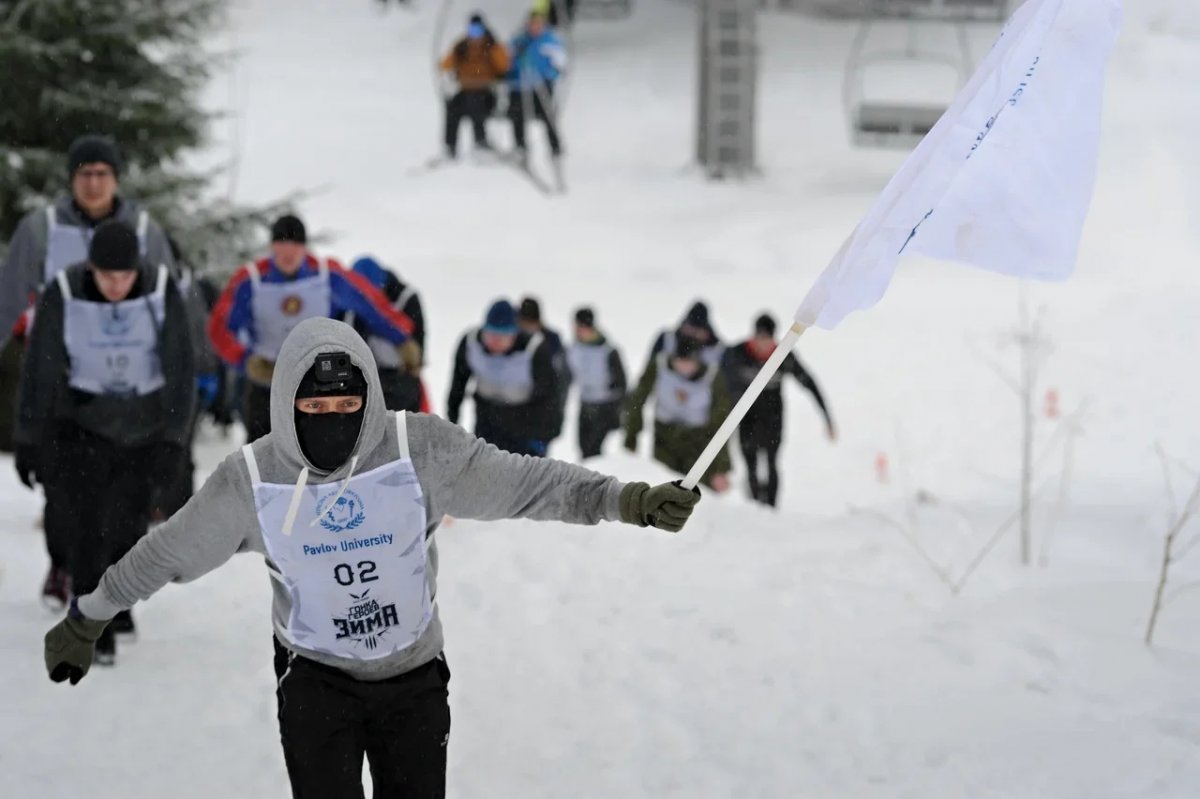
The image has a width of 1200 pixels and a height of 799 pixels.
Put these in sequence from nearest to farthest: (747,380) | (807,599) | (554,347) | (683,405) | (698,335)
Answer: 1. (807,599)
2. (554,347)
3. (698,335)
4. (683,405)
5. (747,380)

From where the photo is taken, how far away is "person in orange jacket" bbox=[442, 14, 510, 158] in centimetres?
1828

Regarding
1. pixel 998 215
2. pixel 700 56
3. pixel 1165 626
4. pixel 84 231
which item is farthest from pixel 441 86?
pixel 998 215

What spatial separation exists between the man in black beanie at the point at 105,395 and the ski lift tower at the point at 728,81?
18.8 metres

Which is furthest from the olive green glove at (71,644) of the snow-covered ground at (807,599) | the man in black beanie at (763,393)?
the man in black beanie at (763,393)

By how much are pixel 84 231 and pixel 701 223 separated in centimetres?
1756

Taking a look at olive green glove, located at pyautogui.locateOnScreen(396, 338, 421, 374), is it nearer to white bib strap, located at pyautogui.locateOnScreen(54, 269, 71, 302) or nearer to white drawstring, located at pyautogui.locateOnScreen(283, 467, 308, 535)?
white bib strap, located at pyautogui.locateOnScreen(54, 269, 71, 302)

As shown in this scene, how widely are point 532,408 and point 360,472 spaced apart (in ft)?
17.9

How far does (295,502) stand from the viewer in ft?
11.7

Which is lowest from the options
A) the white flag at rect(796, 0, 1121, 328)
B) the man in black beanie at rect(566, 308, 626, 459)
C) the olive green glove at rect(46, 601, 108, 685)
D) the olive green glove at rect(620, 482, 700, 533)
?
the man in black beanie at rect(566, 308, 626, 459)

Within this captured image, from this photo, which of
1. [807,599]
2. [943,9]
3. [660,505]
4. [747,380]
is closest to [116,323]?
[660,505]

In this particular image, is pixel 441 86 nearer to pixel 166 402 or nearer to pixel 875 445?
pixel 875 445

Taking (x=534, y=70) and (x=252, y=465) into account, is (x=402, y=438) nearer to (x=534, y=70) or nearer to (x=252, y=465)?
(x=252, y=465)

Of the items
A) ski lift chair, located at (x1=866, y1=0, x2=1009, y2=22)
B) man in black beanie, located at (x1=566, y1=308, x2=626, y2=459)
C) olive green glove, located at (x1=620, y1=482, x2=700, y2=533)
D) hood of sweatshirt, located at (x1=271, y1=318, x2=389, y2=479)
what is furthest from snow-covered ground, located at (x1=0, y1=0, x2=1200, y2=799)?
ski lift chair, located at (x1=866, y1=0, x2=1009, y2=22)

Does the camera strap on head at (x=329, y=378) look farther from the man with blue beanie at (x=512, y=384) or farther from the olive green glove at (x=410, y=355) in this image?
the man with blue beanie at (x=512, y=384)
